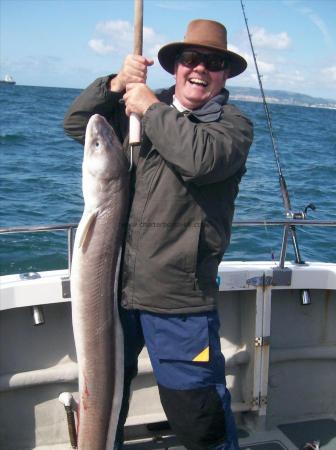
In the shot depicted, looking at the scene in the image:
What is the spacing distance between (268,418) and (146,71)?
3.01 metres

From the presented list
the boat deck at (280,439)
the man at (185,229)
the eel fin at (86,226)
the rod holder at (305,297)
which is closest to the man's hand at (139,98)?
the man at (185,229)

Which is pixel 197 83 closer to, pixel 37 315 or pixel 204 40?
pixel 204 40

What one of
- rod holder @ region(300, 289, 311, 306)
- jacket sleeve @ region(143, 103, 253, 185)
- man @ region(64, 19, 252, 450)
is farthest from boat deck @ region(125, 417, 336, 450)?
jacket sleeve @ region(143, 103, 253, 185)

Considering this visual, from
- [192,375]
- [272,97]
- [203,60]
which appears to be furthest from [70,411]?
[272,97]

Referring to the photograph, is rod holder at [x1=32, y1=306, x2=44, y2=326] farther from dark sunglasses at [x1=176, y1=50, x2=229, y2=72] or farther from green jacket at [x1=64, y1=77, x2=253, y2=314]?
dark sunglasses at [x1=176, y1=50, x2=229, y2=72]

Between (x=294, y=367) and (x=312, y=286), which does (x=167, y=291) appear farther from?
(x=294, y=367)

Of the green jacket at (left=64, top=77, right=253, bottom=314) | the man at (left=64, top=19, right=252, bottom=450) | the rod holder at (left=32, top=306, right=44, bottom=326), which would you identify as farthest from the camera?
the rod holder at (left=32, top=306, right=44, bottom=326)

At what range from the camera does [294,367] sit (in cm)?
443

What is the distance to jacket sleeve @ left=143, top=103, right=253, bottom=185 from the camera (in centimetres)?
251

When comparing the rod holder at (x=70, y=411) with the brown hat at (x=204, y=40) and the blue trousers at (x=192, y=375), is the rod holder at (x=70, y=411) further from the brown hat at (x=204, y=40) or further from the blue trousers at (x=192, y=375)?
the brown hat at (x=204, y=40)

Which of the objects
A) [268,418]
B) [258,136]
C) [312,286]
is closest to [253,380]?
[268,418]

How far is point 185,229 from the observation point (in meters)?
2.76

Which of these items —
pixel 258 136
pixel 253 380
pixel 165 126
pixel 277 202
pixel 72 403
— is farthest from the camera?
pixel 258 136

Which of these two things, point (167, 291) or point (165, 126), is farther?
point (167, 291)
